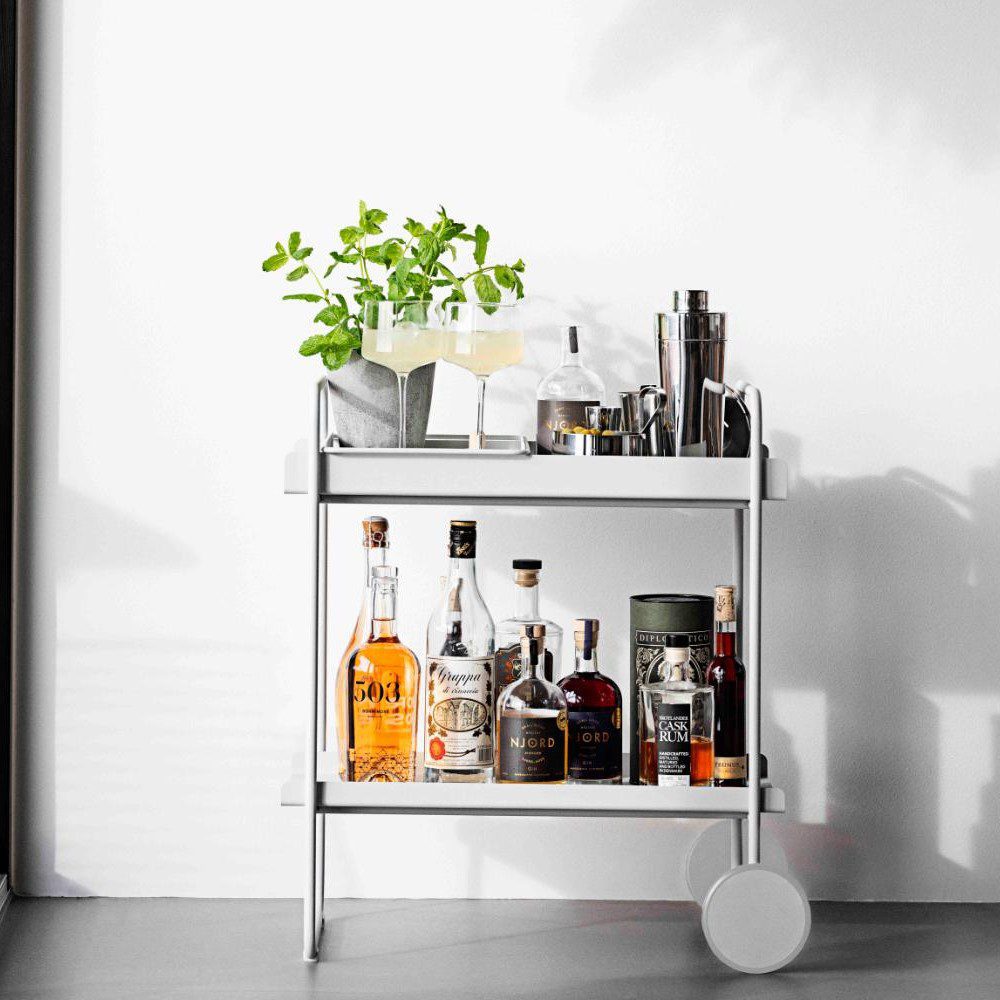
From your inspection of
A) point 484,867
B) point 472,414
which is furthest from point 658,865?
point 472,414

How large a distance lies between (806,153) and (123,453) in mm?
1049

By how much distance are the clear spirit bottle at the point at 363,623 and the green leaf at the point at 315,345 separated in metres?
0.21

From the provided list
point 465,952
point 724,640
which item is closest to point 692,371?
point 724,640

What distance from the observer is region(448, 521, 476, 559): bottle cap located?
164 cm

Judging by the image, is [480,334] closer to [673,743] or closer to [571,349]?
[571,349]

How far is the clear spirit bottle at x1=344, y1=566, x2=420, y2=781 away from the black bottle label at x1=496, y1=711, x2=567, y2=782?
135mm

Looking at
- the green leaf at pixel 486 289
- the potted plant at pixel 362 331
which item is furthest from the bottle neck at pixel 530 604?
the green leaf at pixel 486 289

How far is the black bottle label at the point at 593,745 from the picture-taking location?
1.66 m

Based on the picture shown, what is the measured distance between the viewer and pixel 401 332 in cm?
157

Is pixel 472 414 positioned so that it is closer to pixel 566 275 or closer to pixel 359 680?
pixel 566 275

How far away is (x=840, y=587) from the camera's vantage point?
76.2 inches

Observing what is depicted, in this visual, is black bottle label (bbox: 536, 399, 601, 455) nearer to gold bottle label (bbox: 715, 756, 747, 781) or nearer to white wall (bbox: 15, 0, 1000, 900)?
white wall (bbox: 15, 0, 1000, 900)

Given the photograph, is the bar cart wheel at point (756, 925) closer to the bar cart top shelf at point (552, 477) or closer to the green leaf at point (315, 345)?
the bar cart top shelf at point (552, 477)

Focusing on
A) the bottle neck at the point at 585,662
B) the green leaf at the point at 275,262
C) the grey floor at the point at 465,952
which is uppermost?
the green leaf at the point at 275,262
